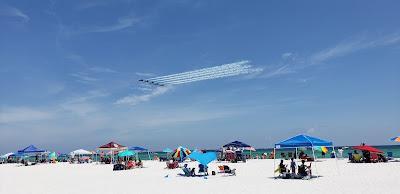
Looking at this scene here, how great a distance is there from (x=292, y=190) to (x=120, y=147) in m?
23.5

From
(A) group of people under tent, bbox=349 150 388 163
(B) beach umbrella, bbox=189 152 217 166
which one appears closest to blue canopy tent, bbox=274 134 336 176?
(B) beach umbrella, bbox=189 152 217 166

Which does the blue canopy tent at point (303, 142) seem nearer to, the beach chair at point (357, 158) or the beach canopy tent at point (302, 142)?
the beach canopy tent at point (302, 142)

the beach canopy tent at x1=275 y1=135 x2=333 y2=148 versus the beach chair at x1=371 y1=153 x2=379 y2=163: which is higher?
the beach canopy tent at x1=275 y1=135 x2=333 y2=148

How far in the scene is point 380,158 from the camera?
25953 mm

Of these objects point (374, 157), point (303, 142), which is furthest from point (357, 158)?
point (303, 142)

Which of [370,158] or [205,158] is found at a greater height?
[205,158]

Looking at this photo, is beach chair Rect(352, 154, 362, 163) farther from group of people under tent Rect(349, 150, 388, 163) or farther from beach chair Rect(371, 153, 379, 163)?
beach chair Rect(371, 153, 379, 163)

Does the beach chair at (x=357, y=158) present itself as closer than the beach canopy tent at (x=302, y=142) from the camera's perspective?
No

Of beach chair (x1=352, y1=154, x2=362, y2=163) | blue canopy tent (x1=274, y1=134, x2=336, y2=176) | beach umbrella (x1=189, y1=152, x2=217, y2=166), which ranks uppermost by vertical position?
blue canopy tent (x1=274, y1=134, x2=336, y2=176)

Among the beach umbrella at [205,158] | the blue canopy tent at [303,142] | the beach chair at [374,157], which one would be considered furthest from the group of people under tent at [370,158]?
the beach umbrella at [205,158]

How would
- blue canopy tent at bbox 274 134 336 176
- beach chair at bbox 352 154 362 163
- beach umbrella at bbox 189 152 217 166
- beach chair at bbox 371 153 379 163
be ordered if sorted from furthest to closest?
beach chair at bbox 352 154 362 163 < beach chair at bbox 371 153 379 163 < beach umbrella at bbox 189 152 217 166 < blue canopy tent at bbox 274 134 336 176

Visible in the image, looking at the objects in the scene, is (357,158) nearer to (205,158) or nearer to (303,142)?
(303,142)

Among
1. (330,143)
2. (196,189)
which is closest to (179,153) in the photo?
(330,143)

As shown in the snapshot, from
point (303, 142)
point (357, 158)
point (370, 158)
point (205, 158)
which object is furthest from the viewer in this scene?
point (357, 158)
